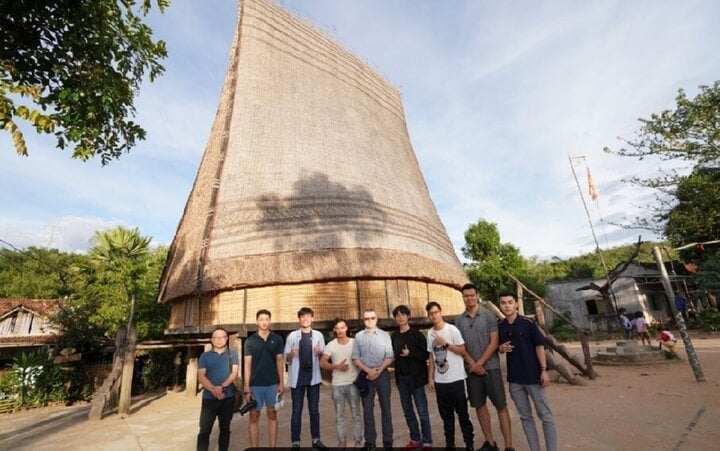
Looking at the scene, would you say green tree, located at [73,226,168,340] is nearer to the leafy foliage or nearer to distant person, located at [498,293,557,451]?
the leafy foliage

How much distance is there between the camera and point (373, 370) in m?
4.36

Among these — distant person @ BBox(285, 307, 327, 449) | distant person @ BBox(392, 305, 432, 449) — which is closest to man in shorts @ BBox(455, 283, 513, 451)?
distant person @ BBox(392, 305, 432, 449)

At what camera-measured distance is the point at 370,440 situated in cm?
427

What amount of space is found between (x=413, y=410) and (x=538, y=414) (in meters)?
1.33

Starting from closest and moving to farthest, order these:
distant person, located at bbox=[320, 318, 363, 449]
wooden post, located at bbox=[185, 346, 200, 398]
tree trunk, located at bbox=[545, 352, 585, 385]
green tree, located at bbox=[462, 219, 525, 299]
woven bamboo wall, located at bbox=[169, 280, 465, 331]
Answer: distant person, located at bbox=[320, 318, 363, 449] → tree trunk, located at bbox=[545, 352, 585, 385] → woven bamboo wall, located at bbox=[169, 280, 465, 331] → wooden post, located at bbox=[185, 346, 200, 398] → green tree, located at bbox=[462, 219, 525, 299]

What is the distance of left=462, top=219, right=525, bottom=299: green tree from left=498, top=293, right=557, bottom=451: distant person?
26.5m

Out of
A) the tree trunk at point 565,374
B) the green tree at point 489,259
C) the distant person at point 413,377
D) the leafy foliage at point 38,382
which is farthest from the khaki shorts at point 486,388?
the green tree at point 489,259

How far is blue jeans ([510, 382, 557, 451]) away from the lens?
3.71 meters

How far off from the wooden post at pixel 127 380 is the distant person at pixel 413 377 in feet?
23.1

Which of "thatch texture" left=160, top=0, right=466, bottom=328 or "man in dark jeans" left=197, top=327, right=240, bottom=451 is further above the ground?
"thatch texture" left=160, top=0, right=466, bottom=328

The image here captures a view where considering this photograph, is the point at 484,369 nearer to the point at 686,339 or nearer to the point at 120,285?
the point at 686,339

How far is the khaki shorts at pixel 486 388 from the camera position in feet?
13.6

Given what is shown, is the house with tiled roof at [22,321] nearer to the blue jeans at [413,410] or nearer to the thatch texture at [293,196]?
the thatch texture at [293,196]

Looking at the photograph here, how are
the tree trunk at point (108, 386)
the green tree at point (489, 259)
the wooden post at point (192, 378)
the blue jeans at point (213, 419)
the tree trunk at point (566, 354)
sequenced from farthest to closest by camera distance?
the green tree at point (489, 259), the wooden post at point (192, 378), the tree trunk at point (566, 354), the tree trunk at point (108, 386), the blue jeans at point (213, 419)
